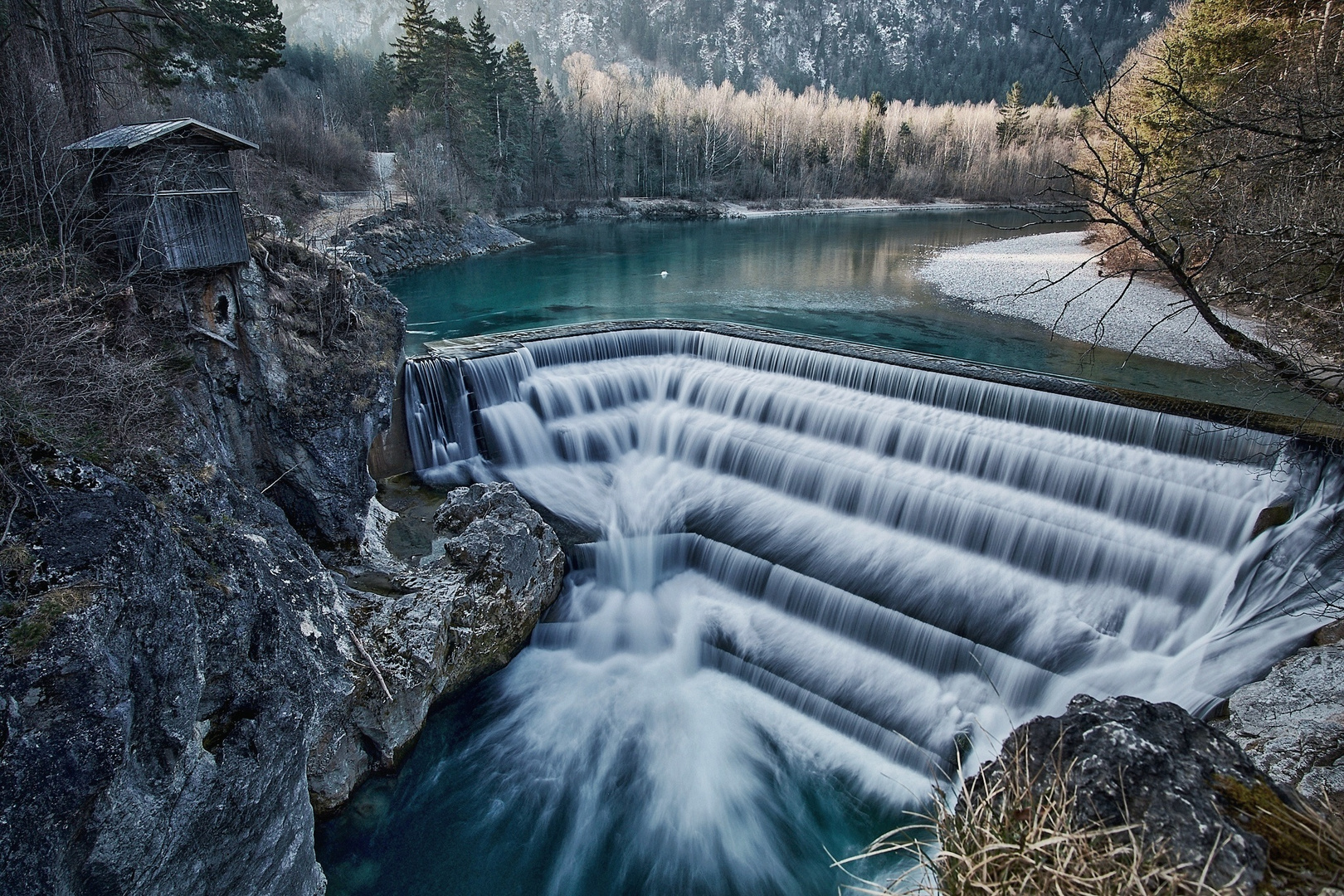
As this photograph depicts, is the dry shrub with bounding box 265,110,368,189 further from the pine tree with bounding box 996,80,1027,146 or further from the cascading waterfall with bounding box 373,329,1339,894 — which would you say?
the pine tree with bounding box 996,80,1027,146

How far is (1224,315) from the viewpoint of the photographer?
17.8m

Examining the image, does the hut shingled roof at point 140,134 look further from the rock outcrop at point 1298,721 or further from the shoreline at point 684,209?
the shoreline at point 684,209

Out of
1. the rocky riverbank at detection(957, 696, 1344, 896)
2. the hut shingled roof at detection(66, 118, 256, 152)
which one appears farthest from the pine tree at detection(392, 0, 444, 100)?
the rocky riverbank at detection(957, 696, 1344, 896)

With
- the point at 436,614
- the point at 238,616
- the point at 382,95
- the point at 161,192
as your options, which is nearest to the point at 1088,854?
the point at 238,616

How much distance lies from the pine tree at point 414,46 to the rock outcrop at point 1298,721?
164 ft

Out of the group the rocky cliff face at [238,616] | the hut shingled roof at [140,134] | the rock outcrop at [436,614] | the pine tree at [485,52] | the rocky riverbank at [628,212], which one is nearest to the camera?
the rocky cliff face at [238,616]

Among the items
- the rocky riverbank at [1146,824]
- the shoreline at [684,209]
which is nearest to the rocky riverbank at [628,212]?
the shoreline at [684,209]

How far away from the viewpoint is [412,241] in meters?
33.4

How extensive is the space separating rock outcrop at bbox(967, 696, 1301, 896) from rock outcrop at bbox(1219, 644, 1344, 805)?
2.11m

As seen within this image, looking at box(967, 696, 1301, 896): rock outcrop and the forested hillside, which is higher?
the forested hillside

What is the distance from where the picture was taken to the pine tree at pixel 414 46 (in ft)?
149

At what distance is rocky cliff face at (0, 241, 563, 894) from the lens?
3.66 m

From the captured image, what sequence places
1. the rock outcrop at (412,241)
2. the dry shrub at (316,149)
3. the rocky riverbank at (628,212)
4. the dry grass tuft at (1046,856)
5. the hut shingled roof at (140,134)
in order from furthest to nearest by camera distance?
the rocky riverbank at (628,212) < the dry shrub at (316,149) < the rock outcrop at (412,241) < the hut shingled roof at (140,134) < the dry grass tuft at (1046,856)

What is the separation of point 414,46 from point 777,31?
484 feet
